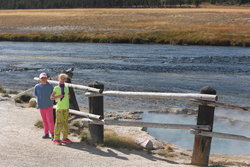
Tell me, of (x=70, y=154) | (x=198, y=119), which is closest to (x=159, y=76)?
(x=198, y=119)

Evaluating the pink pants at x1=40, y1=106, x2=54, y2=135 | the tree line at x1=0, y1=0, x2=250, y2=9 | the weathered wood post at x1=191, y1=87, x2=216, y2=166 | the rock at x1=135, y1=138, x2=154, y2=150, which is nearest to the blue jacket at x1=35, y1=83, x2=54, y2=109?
the pink pants at x1=40, y1=106, x2=54, y2=135

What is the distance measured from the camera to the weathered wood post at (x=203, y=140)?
863 centimetres

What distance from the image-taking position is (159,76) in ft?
89.2

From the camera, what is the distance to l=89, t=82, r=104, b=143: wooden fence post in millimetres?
9578

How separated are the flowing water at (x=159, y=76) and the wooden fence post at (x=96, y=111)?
330cm

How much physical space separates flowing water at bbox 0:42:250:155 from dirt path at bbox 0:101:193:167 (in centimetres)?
335

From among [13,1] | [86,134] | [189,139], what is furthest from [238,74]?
[13,1]

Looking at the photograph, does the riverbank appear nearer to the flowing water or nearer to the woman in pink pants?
the woman in pink pants

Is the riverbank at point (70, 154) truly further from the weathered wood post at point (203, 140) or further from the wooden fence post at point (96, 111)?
the weathered wood post at point (203, 140)

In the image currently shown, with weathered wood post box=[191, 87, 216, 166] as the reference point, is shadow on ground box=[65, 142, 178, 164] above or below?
below

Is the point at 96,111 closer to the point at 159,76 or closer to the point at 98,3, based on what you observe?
the point at 159,76

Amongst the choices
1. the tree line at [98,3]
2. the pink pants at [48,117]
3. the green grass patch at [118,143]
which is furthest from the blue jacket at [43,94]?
the tree line at [98,3]

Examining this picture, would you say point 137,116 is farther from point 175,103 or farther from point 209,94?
point 209,94

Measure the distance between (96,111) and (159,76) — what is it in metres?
17.8
